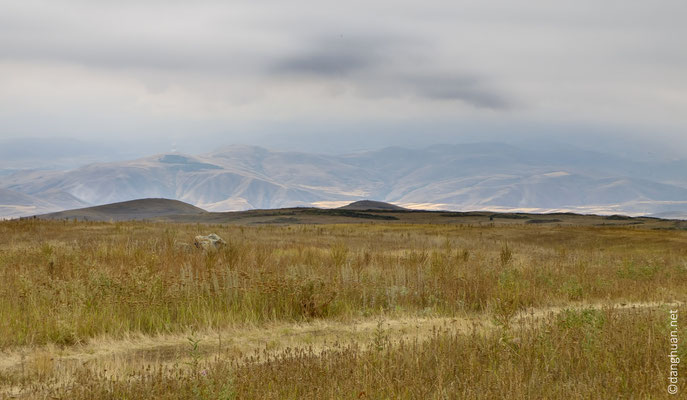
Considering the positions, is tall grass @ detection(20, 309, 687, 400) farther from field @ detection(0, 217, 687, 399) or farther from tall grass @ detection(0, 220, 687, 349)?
tall grass @ detection(0, 220, 687, 349)

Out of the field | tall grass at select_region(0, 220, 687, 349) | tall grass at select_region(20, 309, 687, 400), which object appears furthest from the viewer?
tall grass at select_region(0, 220, 687, 349)

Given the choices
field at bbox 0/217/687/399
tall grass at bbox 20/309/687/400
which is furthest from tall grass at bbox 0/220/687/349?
tall grass at bbox 20/309/687/400

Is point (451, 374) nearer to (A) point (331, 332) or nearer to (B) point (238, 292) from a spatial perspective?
(A) point (331, 332)

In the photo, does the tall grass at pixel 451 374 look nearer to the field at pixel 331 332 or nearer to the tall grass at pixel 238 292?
the field at pixel 331 332

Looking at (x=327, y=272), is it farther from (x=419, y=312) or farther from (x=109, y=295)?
(x=109, y=295)

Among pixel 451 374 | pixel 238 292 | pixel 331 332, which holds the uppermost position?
pixel 451 374

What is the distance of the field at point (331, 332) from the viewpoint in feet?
20.1

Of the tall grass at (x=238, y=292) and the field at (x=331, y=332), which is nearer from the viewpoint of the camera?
the field at (x=331, y=332)

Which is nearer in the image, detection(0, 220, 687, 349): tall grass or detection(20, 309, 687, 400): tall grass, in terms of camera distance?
detection(20, 309, 687, 400): tall grass

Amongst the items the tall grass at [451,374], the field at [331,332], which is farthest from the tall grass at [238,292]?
the tall grass at [451,374]

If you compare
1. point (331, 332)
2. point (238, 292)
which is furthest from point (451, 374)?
point (238, 292)

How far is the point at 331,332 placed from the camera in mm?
10078

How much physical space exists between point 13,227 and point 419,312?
31.6 metres

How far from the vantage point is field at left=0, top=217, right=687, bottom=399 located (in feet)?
20.1
